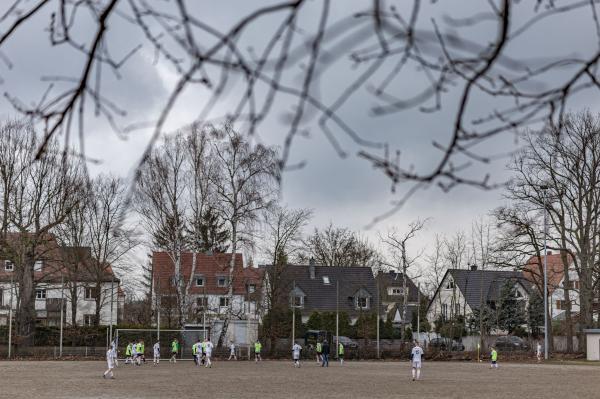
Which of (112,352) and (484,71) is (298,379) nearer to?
(112,352)

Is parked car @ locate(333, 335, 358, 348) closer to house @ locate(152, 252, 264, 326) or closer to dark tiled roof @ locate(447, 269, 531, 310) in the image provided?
house @ locate(152, 252, 264, 326)

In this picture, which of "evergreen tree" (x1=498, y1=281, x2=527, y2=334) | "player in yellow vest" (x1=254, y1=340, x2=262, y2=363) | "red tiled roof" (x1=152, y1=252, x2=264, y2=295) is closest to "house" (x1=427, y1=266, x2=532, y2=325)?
"evergreen tree" (x1=498, y1=281, x2=527, y2=334)

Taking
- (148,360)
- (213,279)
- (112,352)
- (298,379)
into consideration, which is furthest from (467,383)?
→ (213,279)

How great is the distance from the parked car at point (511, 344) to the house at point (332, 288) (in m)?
15.7

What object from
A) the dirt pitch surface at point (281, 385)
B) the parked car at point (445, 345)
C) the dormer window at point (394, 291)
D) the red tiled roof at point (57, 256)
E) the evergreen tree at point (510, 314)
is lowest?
the parked car at point (445, 345)

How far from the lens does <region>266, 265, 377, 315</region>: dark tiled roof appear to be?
83188mm

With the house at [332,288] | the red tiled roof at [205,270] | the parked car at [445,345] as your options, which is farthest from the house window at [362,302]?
the parked car at [445,345]

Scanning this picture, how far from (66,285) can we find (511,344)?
108 feet

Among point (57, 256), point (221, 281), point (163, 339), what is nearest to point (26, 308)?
point (57, 256)

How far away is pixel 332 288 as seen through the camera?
8400 centimetres

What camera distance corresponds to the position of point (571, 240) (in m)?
56.3

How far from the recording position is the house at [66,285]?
185 ft

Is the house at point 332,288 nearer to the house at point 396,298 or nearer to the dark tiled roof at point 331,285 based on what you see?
the dark tiled roof at point 331,285

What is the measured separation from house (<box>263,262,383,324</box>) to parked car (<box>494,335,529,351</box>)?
619 inches
